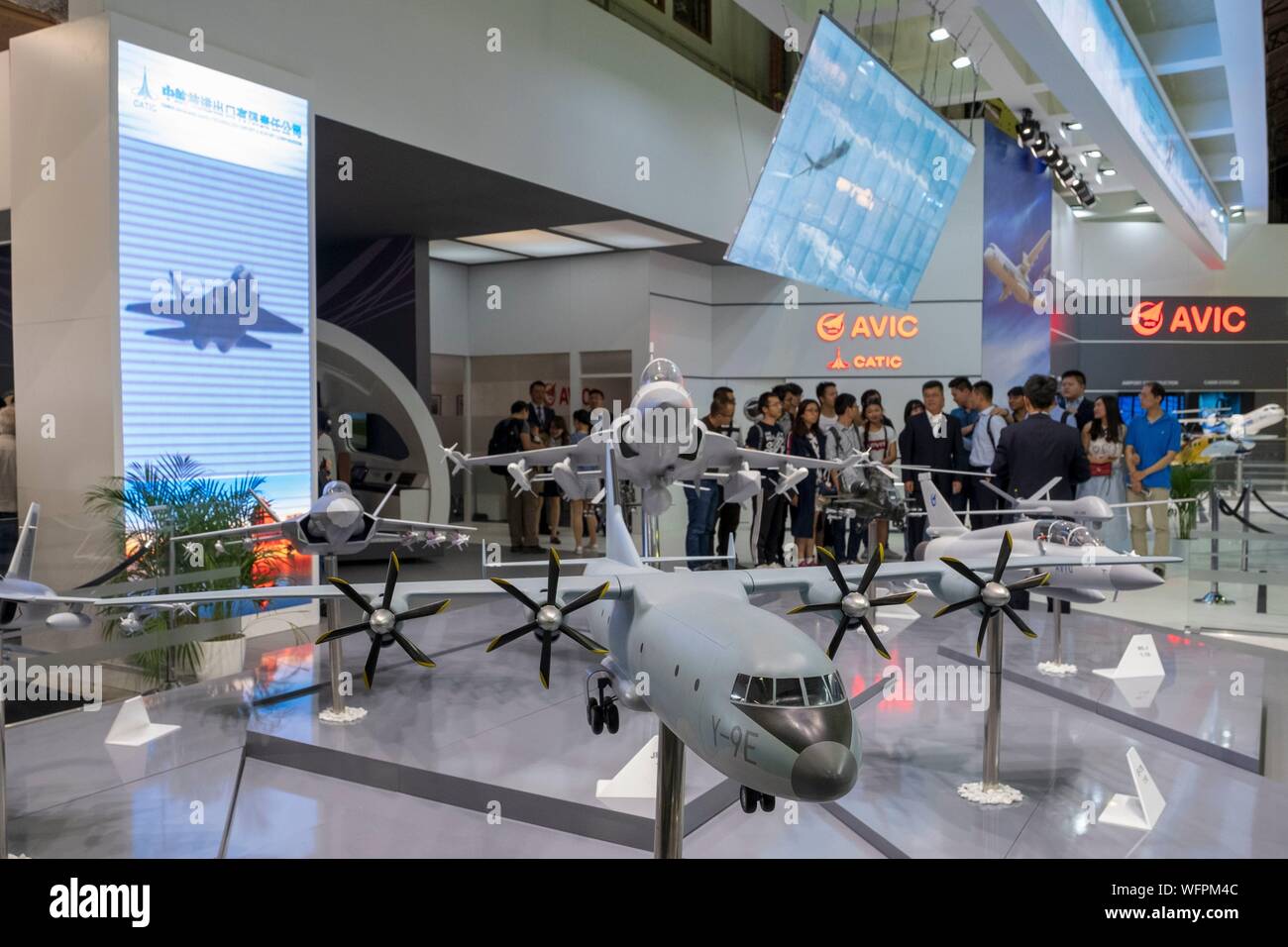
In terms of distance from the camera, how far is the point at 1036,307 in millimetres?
21047

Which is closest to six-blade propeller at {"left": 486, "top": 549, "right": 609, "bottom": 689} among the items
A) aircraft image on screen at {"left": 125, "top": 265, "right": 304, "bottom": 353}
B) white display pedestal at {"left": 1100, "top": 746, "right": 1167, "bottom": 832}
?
white display pedestal at {"left": 1100, "top": 746, "right": 1167, "bottom": 832}

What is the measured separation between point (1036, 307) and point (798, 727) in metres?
20.0

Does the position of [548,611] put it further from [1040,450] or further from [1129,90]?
[1129,90]

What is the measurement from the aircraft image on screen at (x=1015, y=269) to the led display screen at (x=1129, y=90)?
3270 millimetres

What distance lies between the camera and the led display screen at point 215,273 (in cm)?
808

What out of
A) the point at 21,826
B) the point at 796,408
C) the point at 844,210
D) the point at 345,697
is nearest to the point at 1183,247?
the point at 844,210

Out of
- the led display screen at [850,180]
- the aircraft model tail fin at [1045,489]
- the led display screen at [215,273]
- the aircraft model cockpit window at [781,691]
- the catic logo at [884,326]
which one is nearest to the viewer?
the aircraft model cockpit window at [781,691]

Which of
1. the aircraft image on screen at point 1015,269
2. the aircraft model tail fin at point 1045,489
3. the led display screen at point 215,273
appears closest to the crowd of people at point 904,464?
the aircraft model tail fin at point 1045,489

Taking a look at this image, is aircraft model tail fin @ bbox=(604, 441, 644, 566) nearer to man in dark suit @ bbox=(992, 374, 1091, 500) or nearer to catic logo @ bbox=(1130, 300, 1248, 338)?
man in dark suit @ bbox=(992, 374, 1091, 500)

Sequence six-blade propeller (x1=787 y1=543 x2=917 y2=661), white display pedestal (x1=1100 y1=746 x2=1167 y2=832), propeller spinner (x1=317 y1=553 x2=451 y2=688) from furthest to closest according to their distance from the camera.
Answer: white display pedestal (x1=1100 y1=746 x2=1167 y2=832), six-blade propeller (x1=787 y1=543 x2=917 y2=661), propeller spinner (x1=317 y1=553 x2=451 y2=688)

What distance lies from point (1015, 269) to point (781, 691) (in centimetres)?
1954

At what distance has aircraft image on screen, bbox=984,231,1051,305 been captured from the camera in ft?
66.1

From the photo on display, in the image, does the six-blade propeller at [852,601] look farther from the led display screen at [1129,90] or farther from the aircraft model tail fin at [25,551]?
the led display screen at [1129,90]

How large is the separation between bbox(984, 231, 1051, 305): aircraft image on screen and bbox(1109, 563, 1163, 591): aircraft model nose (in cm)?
1441
